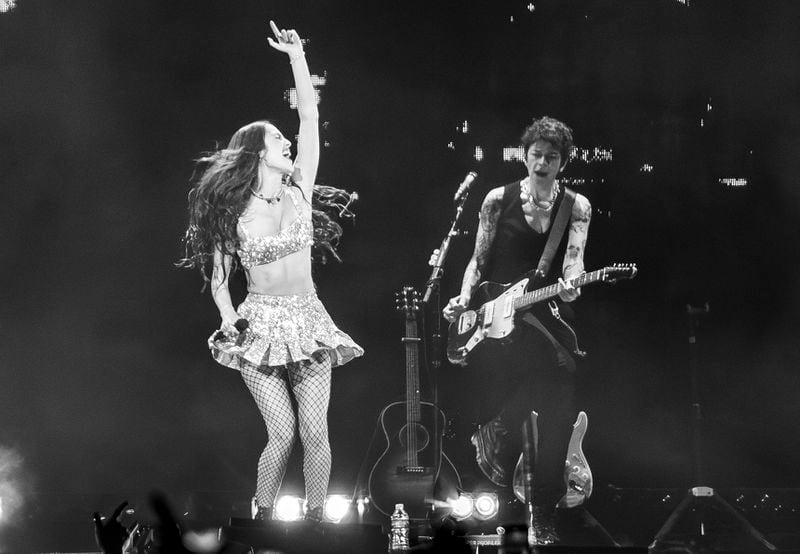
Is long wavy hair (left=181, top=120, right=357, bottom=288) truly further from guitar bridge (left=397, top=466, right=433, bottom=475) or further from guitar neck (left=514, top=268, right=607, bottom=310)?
guitar bridge (left=397, top=466, right=433, bottom=475)

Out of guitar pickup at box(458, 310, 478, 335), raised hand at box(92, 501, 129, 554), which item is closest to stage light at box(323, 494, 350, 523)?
guitar pickup at box(458, 310, 478, 335)

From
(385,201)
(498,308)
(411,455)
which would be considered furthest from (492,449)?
(385,201)

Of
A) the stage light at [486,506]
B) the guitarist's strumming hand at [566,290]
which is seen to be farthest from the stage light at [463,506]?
the guitarist's strumming hand at [566,290]

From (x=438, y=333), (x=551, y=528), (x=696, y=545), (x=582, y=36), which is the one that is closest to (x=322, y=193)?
(x=438, y=333)

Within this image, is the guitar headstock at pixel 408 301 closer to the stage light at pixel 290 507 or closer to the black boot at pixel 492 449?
the black boot at pixel 492 449

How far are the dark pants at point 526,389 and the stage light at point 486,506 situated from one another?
0.35 m

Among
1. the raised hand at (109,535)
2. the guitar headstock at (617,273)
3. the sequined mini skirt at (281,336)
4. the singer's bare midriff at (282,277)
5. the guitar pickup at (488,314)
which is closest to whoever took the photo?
the raised hand at (109,535)

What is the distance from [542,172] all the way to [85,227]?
2934mm

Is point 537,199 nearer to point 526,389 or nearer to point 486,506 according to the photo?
point 526,389

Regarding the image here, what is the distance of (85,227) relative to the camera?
618cm

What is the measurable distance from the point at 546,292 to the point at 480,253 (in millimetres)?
492

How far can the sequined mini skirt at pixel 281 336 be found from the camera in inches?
191

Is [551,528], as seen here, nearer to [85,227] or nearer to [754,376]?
[754,376]

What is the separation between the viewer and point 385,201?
6215 mm
